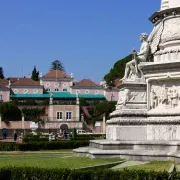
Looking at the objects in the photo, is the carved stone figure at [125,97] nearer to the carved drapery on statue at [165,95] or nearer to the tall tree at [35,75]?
the carved drapery on statue at [165,95]

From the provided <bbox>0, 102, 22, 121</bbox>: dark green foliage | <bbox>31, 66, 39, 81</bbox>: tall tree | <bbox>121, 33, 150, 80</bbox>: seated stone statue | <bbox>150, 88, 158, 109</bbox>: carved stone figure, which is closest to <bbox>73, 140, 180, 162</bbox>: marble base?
<bbox>150, 88, 158, 109</bbox>: carved stone figure

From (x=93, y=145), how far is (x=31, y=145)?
8.37 meters

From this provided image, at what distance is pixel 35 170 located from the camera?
12.1 meters

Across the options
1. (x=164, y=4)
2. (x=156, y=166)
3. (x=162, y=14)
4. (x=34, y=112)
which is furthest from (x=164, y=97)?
(x=34, y=112)

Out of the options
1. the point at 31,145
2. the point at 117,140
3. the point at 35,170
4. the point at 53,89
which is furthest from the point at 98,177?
the point at 53,89

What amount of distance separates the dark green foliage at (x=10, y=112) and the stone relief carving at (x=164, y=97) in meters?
→ 72.0

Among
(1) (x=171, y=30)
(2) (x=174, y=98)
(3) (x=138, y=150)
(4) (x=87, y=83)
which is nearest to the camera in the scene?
(3) (x=138, y=150)

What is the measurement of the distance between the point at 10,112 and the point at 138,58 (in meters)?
74.2

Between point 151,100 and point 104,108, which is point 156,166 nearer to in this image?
point 151,100

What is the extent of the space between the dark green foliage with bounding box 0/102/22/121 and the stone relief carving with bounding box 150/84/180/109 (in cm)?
7204

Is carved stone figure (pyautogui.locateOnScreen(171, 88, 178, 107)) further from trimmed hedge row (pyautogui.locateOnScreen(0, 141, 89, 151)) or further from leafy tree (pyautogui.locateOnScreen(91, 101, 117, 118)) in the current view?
leafy tree (pyautogui.locateOnScreen(91, 101, 117, 118))

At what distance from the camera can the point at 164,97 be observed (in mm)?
19375

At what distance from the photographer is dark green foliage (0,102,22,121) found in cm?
9106

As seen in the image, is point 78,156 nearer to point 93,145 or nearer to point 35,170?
point 93,145
